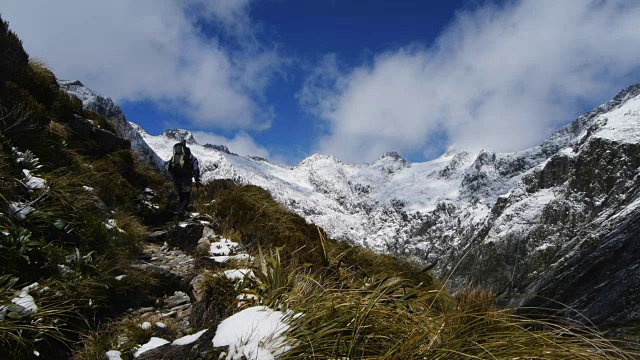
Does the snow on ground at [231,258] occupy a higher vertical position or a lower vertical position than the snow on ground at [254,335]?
higher

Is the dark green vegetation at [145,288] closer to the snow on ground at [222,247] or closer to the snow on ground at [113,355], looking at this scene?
the snow on ground at [113,355]

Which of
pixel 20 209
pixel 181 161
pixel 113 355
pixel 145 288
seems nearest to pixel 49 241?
pixel 20 209

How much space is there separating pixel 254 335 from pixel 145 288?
4.44 m

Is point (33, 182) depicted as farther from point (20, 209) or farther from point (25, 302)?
point (25, 302)

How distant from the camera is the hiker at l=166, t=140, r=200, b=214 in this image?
11867 millimetres

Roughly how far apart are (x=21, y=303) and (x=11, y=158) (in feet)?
11.2

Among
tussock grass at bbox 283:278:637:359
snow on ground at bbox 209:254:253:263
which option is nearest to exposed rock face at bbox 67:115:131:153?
snow on ground at bbox 209:254:253:263

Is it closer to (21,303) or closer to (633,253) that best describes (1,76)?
(21,303)

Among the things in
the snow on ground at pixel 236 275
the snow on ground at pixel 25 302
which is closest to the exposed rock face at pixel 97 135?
the snow on ground at pixel 236 275

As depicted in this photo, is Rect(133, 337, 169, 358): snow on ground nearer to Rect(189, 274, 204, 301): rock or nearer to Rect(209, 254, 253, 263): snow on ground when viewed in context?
Rect(189, 274, 204, 301): rock

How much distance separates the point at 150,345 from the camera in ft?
13.8

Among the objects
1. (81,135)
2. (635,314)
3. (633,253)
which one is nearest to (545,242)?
(633,253)

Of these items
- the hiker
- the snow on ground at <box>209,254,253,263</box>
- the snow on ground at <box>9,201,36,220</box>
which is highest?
the hiker

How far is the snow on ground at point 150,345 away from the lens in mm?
3932
